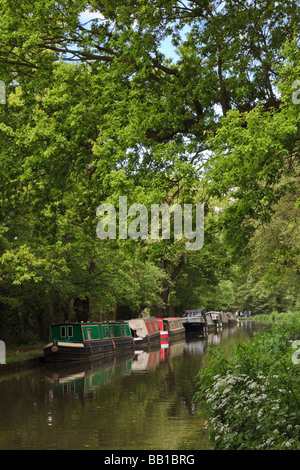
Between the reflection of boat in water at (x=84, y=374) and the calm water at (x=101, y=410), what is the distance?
0.04 meters

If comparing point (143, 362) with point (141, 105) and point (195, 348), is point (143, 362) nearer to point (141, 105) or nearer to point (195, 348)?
point (195, 348)

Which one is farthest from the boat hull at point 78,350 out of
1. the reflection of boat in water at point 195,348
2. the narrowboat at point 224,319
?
the narrowboat at point 224,319

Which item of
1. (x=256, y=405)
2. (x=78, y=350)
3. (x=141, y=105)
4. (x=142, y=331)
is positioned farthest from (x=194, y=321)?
(x=256, y=405)

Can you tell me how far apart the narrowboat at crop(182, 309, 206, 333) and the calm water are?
96.6ft

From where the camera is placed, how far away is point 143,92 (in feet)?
47.8

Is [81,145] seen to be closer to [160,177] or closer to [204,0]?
[160,177]

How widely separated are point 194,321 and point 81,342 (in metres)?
27.3

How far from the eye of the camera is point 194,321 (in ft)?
190

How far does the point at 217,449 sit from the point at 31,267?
19.5 m

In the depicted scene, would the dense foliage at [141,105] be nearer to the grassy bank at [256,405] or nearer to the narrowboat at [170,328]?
the grassy bank at [256,405]

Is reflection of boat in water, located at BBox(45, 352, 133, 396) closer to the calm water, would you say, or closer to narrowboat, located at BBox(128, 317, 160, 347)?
the calm water

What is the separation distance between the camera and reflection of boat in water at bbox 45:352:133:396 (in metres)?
21.4

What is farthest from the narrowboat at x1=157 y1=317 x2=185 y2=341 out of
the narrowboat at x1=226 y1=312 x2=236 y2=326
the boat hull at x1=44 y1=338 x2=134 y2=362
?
the narrowboat at x1=226 y1=312 x2=236 y2=326

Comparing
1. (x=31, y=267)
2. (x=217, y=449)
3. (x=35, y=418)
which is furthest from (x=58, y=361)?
(x=217, y=449)
